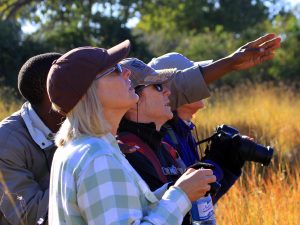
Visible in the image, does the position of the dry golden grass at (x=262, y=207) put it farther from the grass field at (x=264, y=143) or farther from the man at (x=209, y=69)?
the man at (x=209, y=69)

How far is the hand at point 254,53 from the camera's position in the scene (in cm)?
412

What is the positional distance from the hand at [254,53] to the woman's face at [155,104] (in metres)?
0.80

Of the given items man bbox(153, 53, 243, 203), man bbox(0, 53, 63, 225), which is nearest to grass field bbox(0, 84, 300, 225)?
man bbox(153, 53, 243, 203)

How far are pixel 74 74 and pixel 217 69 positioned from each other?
1.74m

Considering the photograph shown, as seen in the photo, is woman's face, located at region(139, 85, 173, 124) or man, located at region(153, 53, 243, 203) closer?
woman's face, located at region(139, 85, 173, 124)

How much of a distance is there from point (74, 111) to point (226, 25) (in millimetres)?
24355

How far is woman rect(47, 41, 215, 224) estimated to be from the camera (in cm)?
230

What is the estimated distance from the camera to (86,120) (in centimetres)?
247

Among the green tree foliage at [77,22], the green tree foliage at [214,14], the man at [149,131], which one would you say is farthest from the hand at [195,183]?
the green tree foliage at [214,14]

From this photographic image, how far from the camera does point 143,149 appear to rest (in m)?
3.10

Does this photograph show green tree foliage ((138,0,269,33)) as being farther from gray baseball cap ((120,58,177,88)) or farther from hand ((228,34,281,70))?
gray baseball cap ((120,58,177,88))

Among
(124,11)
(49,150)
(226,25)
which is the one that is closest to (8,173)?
(49,150)

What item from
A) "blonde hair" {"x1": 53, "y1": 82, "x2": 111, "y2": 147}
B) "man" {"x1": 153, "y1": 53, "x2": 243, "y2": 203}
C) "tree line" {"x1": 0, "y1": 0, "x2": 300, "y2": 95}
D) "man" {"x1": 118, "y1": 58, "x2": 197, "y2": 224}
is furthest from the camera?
"tree line" {"x1": 0, "y1": 0, "x2": 300, "y2": 95}

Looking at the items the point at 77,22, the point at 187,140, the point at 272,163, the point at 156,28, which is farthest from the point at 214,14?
the point at 187,140
